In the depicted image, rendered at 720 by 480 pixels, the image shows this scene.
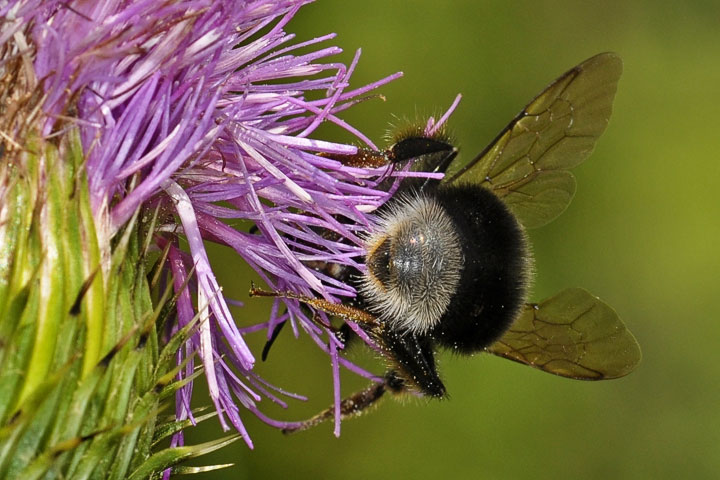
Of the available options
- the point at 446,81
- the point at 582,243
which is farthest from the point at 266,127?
the point at 582,243

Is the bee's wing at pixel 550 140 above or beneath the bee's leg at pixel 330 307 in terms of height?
above

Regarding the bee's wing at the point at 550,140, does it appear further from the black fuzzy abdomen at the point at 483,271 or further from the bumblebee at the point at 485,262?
the black fuzzy abdomen at the point at 483,271

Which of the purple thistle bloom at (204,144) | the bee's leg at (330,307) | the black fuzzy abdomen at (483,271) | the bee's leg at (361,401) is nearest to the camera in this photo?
the purple thistle bloom at (204,144)

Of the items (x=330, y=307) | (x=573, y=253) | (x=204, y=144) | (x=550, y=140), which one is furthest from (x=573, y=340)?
(x=573, y=253)

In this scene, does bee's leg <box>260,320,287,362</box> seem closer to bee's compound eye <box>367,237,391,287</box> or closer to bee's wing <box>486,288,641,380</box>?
bee's compound eye <box>367,237,391,287</box>

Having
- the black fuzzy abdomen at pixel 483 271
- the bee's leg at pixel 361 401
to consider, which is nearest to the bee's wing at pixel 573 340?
the black fuzzy abdomen at pixel 483 271

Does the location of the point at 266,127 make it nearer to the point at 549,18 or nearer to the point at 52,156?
the point at 52,156

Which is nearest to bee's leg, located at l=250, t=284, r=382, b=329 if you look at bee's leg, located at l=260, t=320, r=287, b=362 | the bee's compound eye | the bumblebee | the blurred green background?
the bumblebee
